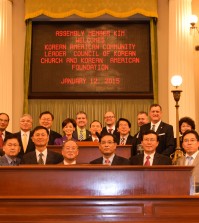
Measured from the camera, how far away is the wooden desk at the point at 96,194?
5266 mm

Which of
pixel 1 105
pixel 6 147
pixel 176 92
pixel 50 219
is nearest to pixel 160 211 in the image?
pixel 50 219

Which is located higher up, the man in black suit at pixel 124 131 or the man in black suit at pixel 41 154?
the man in black suit at pixel 124 131

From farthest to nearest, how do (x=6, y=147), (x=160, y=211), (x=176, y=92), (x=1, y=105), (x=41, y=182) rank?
(x=1, y=105), (x=176, y=92), (x=6, y=147), (x=41, y=182), (x=160, y=211)

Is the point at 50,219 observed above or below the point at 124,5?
below

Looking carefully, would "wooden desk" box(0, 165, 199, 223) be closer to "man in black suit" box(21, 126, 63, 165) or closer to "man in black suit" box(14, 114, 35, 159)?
"man in black suit" box(21, 126, 63, 165)

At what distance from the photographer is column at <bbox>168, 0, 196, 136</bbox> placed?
39.8 ft

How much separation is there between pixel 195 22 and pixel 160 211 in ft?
25.8

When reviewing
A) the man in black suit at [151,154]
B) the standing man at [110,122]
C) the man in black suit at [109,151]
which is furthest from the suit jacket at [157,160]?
the standing man at [110,122]

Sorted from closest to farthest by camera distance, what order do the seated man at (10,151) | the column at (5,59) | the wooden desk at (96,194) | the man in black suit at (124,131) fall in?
the wooden desk at (96,194) → the seated man at (10,151) → the man in black suit at (124,131) → the column at (5,59)

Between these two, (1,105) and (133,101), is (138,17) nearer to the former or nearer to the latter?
(133,101)

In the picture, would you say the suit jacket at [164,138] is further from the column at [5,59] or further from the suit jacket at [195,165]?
the column at [5,59]

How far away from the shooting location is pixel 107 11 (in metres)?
12.6

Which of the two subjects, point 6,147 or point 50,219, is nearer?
point 50,219

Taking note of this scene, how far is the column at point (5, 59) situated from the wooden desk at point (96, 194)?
6.90 meters
